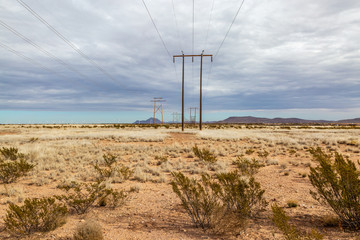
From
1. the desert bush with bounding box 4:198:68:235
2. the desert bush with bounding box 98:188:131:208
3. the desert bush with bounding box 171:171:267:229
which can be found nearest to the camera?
the desert bush with bounding box 4:198:68:235

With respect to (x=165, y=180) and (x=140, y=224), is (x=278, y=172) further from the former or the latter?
(x=140, y=224)

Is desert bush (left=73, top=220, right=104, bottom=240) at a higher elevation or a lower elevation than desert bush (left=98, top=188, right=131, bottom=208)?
higher

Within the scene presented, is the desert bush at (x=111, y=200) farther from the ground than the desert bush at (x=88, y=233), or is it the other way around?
the desert bush at (x=88, y=233)

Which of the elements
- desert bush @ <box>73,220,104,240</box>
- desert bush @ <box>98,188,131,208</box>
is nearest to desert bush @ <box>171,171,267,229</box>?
desert bush @ <box>73,220,104,240</box>

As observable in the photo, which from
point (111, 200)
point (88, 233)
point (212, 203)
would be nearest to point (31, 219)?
point (88, 233)

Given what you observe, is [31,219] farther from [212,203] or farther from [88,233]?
[212,203]

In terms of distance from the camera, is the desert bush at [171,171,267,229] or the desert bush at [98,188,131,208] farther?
the desert bush at [98,188,131,208]

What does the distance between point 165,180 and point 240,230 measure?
6109mm

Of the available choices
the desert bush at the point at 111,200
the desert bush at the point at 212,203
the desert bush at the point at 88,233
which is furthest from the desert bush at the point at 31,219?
the desert bush at the point at 212,203

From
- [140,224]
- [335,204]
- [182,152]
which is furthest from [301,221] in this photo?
[182,152]

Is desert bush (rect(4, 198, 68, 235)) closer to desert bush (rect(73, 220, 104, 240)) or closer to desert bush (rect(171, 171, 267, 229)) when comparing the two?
desert bush (rect(73, 220, 104, 240))

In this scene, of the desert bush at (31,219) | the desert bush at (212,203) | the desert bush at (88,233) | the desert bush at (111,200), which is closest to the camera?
the desert bush at (88,233)

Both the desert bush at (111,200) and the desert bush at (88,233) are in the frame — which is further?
the desert bush at (111,200)

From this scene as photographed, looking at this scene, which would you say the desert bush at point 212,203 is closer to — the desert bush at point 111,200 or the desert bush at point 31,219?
the desert bush at point 111,200
